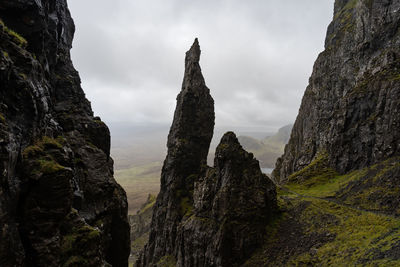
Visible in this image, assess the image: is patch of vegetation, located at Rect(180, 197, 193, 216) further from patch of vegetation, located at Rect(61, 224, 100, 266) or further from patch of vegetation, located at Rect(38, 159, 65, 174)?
patch of vegetation, located at Rect(38, 159, 65, 174)

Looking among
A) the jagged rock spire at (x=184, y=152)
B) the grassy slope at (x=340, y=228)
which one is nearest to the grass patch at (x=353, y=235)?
the grassy slope at (x=340, y=228)

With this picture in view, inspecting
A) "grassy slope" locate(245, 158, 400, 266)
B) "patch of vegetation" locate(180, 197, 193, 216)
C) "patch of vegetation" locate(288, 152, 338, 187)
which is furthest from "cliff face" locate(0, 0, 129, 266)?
"patch of vegetation" locate(288, 152, 338, 187)

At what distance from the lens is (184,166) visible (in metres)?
92.5

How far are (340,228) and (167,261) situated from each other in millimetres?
54510

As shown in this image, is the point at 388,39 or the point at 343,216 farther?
the point at 388,39

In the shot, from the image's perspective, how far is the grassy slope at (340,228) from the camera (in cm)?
3672

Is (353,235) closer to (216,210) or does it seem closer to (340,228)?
(340,228)

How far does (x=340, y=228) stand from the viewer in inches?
1845

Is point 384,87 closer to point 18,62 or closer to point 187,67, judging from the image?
point 187,67

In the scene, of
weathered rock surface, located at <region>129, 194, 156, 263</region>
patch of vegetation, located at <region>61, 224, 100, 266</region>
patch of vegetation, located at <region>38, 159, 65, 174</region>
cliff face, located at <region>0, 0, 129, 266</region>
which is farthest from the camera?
weathered rock surface, located at <region>129, 194, 156, 263</region>

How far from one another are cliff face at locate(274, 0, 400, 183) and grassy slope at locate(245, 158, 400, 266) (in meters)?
13.3

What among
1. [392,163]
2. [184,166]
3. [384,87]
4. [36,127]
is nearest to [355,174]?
[392,163]

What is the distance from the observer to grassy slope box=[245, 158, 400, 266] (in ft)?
120

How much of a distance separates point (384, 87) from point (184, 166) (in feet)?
243
